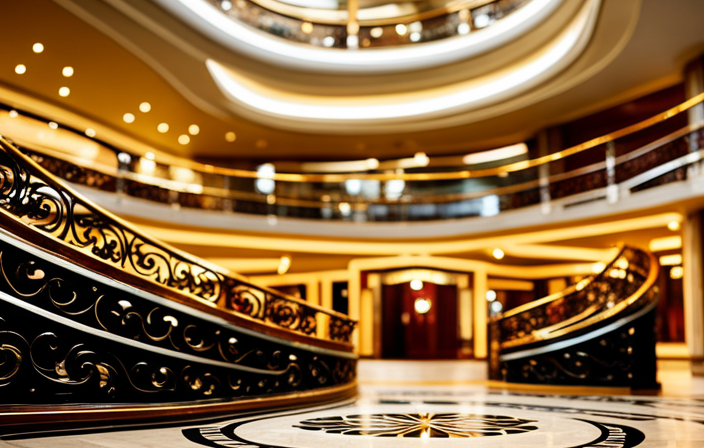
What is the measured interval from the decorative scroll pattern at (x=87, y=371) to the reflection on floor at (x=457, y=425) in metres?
0.36

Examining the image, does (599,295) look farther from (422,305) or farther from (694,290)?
(422,305)

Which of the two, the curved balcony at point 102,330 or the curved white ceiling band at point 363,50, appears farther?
the curved white ceiling band at point 363,50

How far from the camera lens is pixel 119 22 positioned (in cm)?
1034

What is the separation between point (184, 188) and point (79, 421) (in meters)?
8.68

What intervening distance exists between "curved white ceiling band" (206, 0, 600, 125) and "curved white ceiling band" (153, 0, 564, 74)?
66 cm

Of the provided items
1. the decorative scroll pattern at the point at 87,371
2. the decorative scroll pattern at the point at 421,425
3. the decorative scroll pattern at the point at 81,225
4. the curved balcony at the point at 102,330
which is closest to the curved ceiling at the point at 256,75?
the decorative scroll pattern at the point at 81,225

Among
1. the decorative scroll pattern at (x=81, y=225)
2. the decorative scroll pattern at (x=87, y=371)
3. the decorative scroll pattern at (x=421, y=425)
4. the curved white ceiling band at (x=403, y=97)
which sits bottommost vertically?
the decorative scroll pattern at (x=421, y=425)

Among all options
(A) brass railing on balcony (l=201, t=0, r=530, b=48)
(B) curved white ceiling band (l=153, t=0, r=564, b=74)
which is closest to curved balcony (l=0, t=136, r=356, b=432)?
(B) curved white ceiling band (l=153, t=0, r=564, b=74)

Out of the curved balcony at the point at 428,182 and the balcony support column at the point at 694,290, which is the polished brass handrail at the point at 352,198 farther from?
the balcony support column at the point at 694,290

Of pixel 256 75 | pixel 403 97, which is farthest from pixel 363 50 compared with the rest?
pixel 256 75

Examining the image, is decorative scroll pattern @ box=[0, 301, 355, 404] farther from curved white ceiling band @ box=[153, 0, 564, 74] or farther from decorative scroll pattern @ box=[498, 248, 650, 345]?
curved white ceiling band @ box=[153, 0, 564, 74]

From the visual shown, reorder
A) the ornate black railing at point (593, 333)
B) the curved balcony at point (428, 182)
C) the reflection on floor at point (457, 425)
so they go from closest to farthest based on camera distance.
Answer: the reflection on floor at point (457, 425) < the ornate black railing at point (593, 333) < the curved balcony at point (428, 182)

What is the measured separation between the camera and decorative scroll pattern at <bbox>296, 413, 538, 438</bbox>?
415cm

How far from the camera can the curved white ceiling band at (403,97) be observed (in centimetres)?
1252
